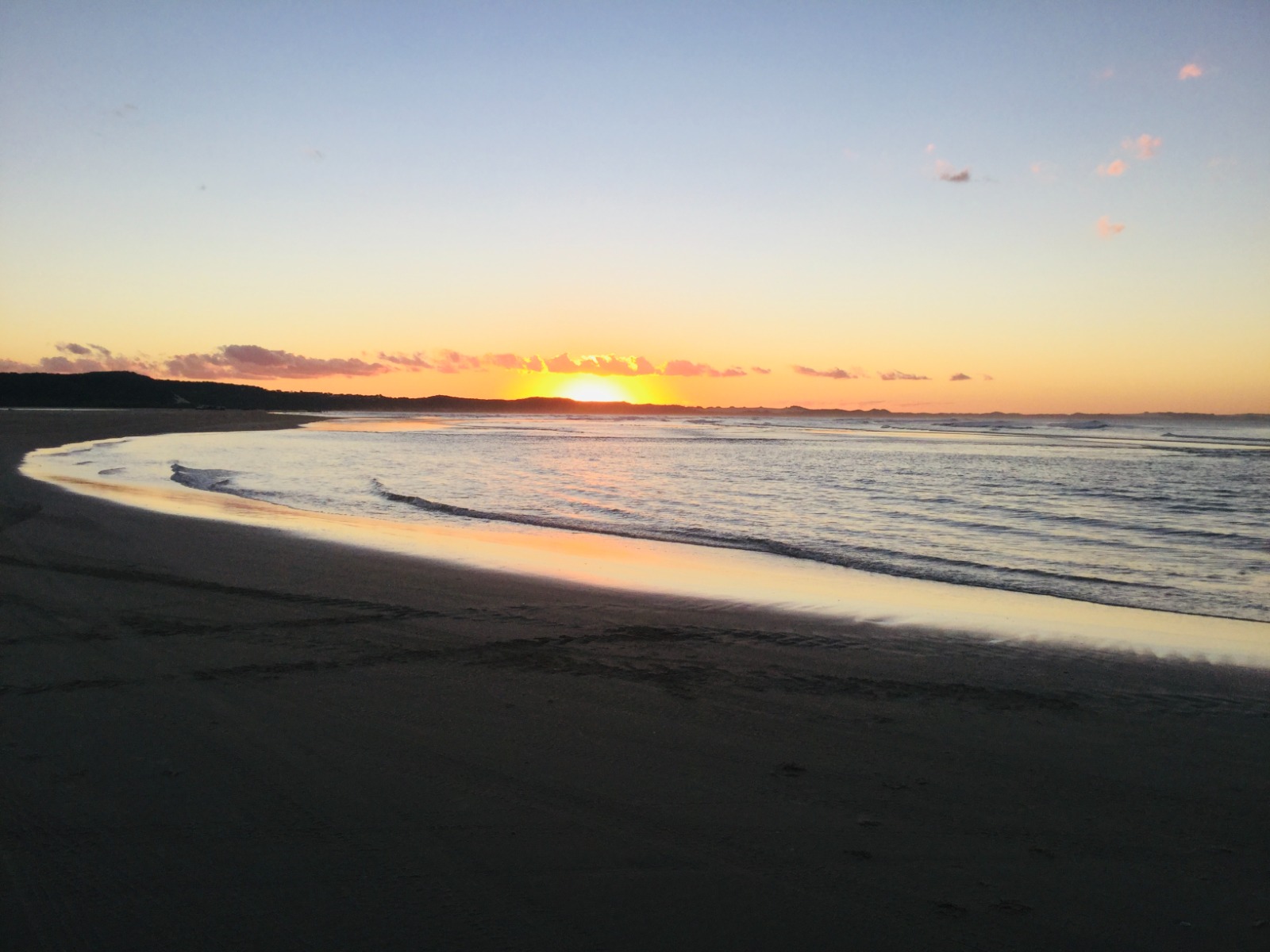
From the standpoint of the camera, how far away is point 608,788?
4500 mm

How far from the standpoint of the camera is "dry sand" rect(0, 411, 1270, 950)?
3.38m

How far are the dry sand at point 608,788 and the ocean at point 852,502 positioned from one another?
496 centimetres

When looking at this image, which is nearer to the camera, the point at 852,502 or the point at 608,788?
the point at 608,788

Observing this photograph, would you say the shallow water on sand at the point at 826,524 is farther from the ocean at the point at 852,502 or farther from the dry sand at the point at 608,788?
the dry sand at the point at 608,788

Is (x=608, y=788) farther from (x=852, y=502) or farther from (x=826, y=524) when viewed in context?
(x=852, y=502)

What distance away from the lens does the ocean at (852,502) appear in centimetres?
1234

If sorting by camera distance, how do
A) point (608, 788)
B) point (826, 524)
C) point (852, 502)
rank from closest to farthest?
point (608, 788), point (826, 524), point (852, 502)

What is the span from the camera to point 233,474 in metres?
25.5

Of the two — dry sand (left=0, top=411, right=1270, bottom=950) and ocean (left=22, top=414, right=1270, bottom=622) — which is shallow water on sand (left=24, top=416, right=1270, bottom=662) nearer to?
ocean (left=22, top=414, right=1270, bottom=622)

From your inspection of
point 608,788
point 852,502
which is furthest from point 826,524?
point 608,788

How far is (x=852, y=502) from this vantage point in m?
20.5

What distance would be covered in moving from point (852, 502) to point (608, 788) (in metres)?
16.9

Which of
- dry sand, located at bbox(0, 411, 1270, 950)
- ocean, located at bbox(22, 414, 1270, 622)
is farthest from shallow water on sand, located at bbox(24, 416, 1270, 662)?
dry sand, located at bbox(0, 411, 1270, 950)

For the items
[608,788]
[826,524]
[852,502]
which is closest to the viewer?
[608,788]
